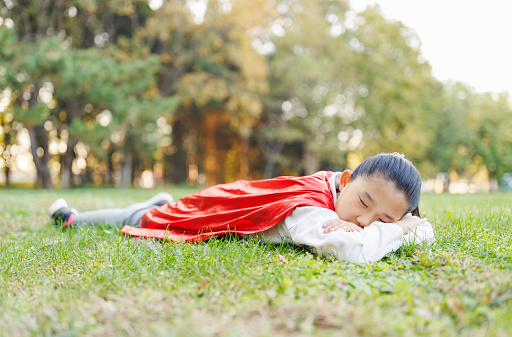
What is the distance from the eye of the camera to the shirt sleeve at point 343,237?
2.82 meters

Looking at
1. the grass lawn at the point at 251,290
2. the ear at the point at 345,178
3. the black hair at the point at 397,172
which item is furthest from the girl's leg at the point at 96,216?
the black hair at the point at 397,172

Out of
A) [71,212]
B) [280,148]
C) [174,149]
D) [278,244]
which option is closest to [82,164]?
[174,149]

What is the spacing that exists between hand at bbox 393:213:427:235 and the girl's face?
62 millimetres

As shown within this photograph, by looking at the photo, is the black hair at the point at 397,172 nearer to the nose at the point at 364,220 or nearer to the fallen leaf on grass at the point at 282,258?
the nose at the point at 364,220

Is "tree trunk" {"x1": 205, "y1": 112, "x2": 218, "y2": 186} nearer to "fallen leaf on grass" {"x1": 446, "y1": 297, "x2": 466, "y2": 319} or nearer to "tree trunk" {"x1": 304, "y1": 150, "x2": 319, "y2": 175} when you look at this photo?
"tree trunk" {"x1": 304, "y1": 150, "x2": 319, "y2": 175}

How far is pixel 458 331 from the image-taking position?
1.77 m

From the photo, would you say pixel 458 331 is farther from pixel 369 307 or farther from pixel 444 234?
pixel 444 234

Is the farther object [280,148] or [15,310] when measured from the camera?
[280,148]

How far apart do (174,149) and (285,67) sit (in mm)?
9999

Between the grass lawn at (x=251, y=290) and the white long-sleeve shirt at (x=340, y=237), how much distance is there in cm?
9

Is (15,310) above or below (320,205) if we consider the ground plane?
Result: below

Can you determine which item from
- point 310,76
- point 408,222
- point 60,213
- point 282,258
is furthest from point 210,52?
point 282,258

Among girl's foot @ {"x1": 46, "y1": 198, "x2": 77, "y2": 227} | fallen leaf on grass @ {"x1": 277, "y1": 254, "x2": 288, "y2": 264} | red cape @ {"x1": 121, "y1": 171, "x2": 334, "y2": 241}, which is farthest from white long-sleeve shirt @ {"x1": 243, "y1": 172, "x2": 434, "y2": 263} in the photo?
girl's foot @ {"x1": 46, "y1": 198, "x2": 77, "y2": 227}

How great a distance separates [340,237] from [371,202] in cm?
47
